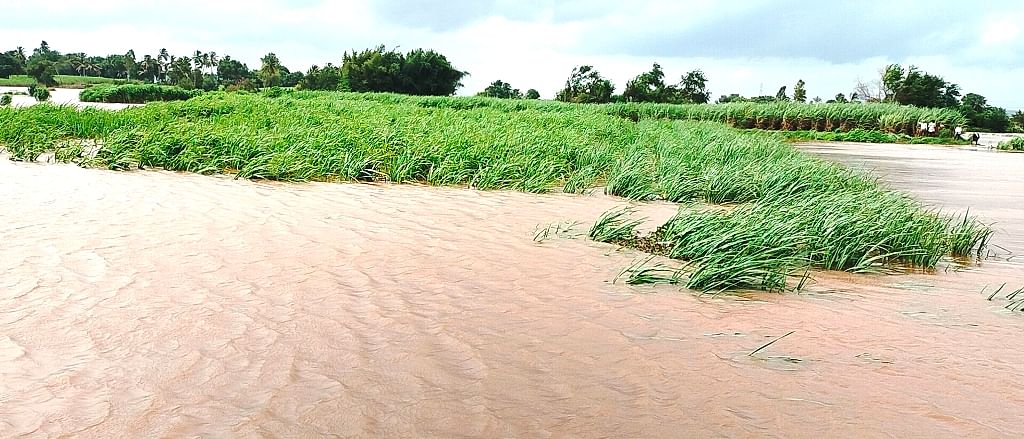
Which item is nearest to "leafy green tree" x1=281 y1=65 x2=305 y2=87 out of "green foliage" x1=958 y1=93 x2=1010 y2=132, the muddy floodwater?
"green foliage" x1=958 y1=93 x2=1010 y2=132

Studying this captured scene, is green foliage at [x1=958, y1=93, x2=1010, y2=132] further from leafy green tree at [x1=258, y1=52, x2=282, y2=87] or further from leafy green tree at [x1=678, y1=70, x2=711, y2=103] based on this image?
leafy green tree at [x1=258, y1=52, x2=282, y2=87]

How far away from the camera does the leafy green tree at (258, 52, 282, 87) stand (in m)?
75.0

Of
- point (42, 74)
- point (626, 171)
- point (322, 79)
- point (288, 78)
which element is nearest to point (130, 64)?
point (42, 74)

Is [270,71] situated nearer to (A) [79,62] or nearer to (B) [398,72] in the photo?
(B) [398,72]

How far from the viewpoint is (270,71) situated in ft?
255

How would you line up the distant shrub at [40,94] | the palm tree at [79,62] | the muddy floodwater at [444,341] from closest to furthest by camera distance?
the muddy floodwater at [444,341] < the distant shrub at [40,94] < the palm tree at [79,62]

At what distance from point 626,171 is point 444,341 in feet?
21.4

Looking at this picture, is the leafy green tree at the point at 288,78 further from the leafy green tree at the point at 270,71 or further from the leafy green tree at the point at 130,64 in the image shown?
the leafy green tree at the point at 130,64

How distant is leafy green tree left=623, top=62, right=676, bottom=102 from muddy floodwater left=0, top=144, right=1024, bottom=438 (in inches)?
1980

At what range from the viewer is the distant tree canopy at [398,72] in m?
58.3

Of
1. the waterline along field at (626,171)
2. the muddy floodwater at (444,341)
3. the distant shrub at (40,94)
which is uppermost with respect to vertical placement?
the distant shrub at (40,94)

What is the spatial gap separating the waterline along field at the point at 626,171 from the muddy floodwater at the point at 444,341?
393mm

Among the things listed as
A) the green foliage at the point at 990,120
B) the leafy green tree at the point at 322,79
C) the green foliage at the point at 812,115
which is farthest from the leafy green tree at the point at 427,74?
the green foliage at the point at 990,120

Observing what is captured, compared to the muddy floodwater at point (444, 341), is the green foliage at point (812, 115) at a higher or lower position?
higher
